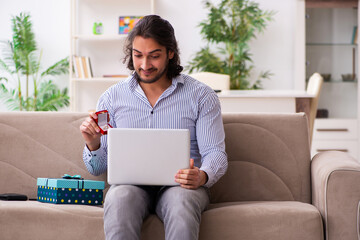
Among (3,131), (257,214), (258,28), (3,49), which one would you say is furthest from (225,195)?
(3,49)

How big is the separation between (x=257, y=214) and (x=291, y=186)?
445mm

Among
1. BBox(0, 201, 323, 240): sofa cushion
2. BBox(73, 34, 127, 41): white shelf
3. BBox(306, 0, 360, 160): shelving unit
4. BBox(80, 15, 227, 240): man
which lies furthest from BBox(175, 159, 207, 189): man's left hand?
BBox(73, 34, 127, 41): white shelf

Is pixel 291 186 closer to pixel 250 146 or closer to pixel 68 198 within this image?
pixel 250 146

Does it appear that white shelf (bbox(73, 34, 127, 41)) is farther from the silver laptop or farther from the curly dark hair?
the silver laptop

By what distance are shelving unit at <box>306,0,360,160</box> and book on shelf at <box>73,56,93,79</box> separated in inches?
90.7

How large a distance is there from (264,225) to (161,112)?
61cm

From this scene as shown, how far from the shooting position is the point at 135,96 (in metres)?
2.33

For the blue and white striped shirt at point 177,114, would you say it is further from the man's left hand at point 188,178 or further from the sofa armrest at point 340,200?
the sofa armrest at point 340,200

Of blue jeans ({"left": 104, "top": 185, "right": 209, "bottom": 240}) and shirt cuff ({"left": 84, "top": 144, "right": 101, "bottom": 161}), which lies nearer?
blue jeans ({"left": 104, "top": 185, "right": 209, "bottom": 240})

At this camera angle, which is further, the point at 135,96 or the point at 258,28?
the point at 258,28

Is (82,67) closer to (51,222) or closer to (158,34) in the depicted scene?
(158,34)

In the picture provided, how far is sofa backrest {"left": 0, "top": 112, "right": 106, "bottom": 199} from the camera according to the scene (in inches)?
99.3

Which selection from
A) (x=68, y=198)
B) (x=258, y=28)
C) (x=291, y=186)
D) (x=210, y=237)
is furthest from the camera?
(x=258, y=28)

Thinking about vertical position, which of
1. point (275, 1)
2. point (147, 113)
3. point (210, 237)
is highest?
point (275, 1)
